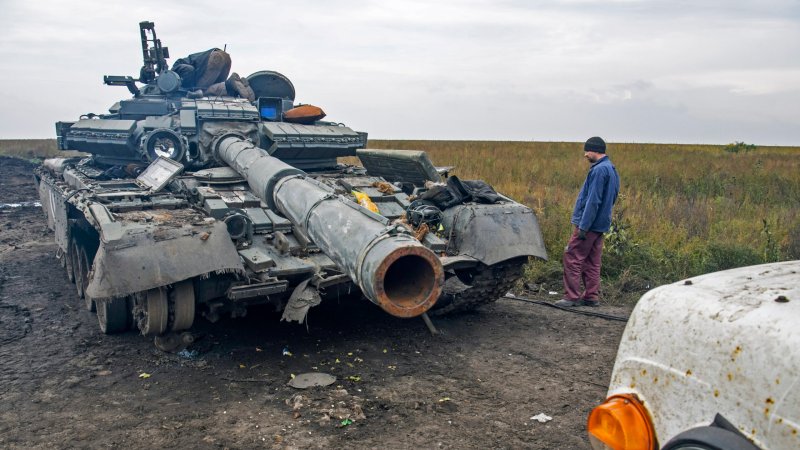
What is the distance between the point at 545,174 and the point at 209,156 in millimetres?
10403

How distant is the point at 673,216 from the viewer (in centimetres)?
1065

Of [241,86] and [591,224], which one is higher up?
[241,86]

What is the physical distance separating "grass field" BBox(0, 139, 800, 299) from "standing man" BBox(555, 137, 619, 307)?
754 millimetres

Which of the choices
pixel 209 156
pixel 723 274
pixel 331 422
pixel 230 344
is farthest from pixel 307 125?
pixel 723 274

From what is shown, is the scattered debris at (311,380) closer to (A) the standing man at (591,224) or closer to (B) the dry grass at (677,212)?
(A) the standing man at (591,224)

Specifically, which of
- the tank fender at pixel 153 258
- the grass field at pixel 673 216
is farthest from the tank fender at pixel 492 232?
the tank fender at pixel 153 258

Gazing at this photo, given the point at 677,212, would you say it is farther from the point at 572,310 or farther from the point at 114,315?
the point at 114,315

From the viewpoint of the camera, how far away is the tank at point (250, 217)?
3877mm

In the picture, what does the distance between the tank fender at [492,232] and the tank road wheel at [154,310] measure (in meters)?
2.50

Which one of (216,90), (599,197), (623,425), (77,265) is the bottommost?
(77,265)

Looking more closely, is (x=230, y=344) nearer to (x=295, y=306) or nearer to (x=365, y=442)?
(x=295, y=306)

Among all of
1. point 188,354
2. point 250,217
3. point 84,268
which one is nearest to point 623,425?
point 188,354

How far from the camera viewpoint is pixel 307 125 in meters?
8.62

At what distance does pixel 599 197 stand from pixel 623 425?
4.75 m
